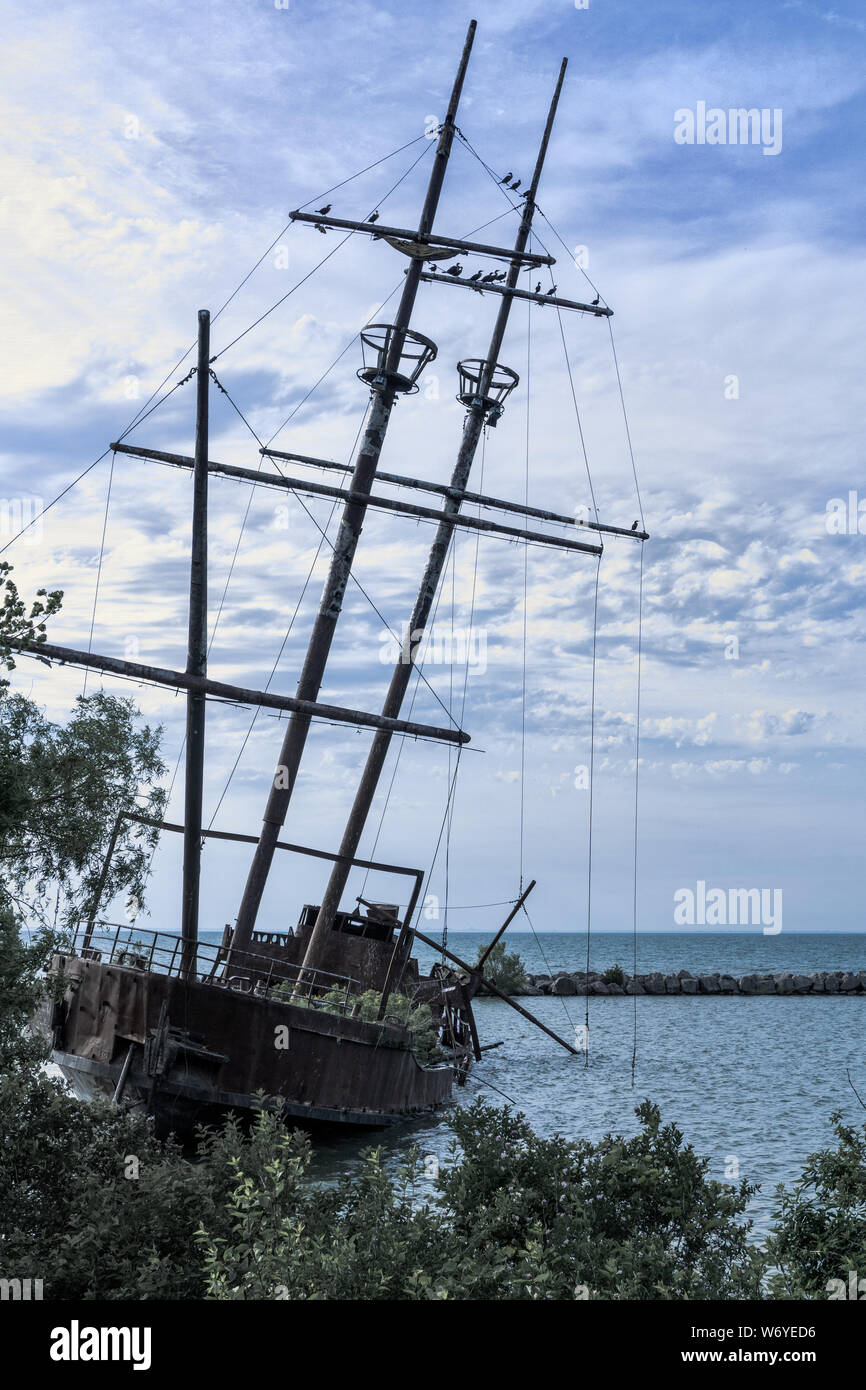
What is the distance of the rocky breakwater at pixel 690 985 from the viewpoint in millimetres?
76463

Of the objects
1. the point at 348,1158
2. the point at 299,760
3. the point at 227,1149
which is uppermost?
the point at 299,760

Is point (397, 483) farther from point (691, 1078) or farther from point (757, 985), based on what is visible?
point (757, 985)

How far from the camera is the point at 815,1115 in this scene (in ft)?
92.1

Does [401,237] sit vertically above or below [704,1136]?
above

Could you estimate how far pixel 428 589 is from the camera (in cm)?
3291

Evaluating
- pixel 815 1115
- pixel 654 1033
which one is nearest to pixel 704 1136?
pixel 815 1115

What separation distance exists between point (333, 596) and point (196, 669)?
23.5ft

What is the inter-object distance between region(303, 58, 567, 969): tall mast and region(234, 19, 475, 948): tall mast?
188cm

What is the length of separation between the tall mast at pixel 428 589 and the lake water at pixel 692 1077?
551 cm

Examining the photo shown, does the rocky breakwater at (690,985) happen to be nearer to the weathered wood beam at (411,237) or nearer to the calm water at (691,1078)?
the calm water at (691,1078)

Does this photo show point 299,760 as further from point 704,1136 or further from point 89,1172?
point 89,1172
